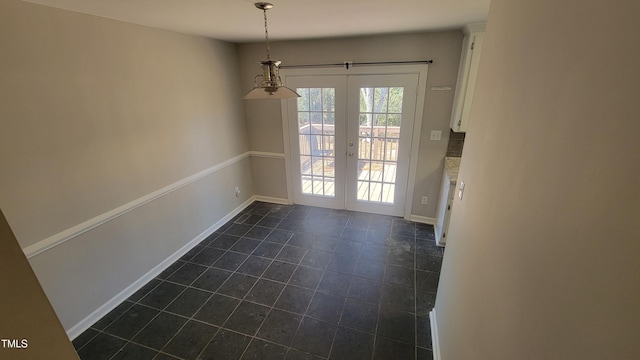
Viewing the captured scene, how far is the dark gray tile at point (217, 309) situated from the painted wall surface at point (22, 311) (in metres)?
1.68

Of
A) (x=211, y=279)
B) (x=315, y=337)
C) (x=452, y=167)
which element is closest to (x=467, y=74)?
(x=452, y=167)

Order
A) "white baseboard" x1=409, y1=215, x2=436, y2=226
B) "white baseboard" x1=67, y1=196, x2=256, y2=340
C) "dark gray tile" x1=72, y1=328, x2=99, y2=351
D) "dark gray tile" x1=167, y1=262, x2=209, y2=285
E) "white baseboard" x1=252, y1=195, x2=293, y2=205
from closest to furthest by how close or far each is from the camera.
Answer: "dark gray tile" x1=72, y1=328, x2=99, y2=351 → "white baseboard" x1=67, y1=196, x2=256, y2=340 → "dark gray tile" x1=167, y1=262, x2=209, y2=285 → "white baseboard" x1=409, y1=215, x2=436, y2=226 → "white baseboard" x1=252, y1=195, x2=293, y2=205

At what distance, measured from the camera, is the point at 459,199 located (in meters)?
1.66

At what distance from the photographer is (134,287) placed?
250 centimetres

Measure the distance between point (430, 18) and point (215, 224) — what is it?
11.0 ft

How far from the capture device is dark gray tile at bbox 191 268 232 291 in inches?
101

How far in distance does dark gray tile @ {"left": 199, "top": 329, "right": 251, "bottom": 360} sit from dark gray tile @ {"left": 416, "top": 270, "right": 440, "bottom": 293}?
1614 millimetres

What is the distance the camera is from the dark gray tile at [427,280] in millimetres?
2473

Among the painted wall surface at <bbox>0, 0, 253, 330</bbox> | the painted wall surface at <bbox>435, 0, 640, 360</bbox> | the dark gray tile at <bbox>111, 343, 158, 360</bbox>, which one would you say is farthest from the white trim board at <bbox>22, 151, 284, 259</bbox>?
the painted wall surface at <bbox>435, 0, 640, 360</bbox>

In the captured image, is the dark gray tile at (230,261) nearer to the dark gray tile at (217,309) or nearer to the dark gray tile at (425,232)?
the dark gray tile at (217,309)

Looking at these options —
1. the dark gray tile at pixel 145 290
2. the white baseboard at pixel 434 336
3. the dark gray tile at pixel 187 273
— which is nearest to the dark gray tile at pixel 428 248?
the white baseboard at pixel 434 336

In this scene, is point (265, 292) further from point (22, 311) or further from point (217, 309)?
point (22, 311)

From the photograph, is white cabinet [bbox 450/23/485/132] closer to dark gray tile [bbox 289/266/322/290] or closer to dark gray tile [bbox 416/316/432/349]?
dark gray tile [bbox 416/316/432/349]

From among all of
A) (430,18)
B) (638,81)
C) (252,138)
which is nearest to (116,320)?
(252,138)
